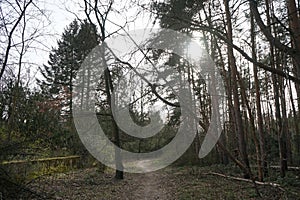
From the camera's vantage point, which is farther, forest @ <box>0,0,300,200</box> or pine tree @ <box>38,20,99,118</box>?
pine tree @ <box>38,20,99,118</box>

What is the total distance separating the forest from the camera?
5.04 metres

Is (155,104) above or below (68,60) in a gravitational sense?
below

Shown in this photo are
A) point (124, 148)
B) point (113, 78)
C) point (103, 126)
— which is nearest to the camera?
point (113, 78)

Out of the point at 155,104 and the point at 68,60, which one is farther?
the point at 68,60

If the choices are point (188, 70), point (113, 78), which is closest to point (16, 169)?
point (113, 78)

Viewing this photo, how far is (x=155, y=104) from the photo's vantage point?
14523 mm

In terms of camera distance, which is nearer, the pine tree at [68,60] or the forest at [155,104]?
the forest at [155,104]

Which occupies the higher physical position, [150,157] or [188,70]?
[188,70]

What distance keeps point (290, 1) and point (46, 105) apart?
9838 millimetres

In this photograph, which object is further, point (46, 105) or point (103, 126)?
point (103, 126)

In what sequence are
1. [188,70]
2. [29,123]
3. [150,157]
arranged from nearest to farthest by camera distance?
[29,123]
[188,70]
[150,157]

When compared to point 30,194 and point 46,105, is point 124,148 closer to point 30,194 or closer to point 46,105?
point 46,105

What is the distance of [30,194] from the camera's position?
434 centimetres

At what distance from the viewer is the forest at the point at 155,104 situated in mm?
5043
